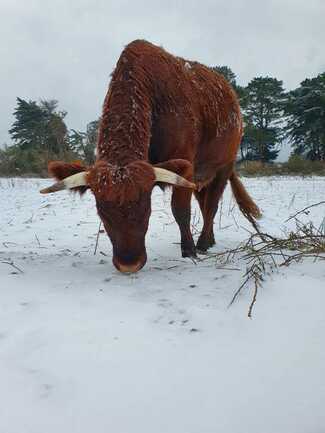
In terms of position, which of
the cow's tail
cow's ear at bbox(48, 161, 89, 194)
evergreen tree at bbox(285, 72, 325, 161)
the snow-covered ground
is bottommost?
the snow-covered ground

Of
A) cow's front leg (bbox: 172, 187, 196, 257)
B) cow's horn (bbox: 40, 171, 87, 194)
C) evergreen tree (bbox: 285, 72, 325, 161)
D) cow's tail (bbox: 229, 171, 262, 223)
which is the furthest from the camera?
evergreen tree (bbox: 285, 72, 325, 161)

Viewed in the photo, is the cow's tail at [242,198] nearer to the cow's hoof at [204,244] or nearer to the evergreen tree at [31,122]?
the cow's hoof at [204,244]

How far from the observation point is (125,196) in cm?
243

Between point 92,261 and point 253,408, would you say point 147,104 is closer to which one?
point 92,261

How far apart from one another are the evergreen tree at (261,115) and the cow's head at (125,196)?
→ 29.3 metres

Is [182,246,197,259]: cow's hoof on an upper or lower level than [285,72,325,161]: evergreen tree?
lower

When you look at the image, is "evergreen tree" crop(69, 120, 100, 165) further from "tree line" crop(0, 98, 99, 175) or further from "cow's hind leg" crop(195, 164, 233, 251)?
"cow's hind leg" crop(195, 164, 233, 251)

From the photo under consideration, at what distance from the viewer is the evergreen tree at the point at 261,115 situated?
30641mm

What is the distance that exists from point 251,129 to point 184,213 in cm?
2887

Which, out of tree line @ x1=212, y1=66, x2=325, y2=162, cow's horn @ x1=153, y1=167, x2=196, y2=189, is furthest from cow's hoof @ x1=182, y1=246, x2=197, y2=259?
tree line @ x1=212, y1=66, x2=325, y2=162

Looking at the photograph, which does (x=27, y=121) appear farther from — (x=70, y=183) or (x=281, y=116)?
(x=70, y=183)

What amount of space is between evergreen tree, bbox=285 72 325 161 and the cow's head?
23.6 meters

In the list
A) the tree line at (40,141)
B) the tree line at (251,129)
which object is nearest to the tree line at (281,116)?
the tree line at (251,129)

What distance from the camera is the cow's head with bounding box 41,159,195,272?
96.2 inches
